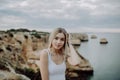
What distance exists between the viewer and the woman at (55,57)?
2.06 meters

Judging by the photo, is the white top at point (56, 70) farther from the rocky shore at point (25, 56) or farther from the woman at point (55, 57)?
the rocky shore at point (25, 56)

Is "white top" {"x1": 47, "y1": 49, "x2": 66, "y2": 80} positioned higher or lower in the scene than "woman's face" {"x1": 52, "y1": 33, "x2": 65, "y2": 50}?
lower

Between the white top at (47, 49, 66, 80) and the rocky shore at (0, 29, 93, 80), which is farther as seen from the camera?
the rocky shore at (0, 29, 93, 80)

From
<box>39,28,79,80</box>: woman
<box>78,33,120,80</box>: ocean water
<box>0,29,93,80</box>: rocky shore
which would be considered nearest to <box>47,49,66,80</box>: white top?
<box>39,28,79,80</box>: woman

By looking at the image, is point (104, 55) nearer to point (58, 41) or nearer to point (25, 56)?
point (58, 41)

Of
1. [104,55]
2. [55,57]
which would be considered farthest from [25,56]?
[104,55]

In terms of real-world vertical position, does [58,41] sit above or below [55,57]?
above

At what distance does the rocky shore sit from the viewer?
2355 mm

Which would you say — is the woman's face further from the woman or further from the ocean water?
the ocean water

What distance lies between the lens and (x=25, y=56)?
238 centimetres

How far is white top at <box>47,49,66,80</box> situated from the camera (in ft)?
6.77

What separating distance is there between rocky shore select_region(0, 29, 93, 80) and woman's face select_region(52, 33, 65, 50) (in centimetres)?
24

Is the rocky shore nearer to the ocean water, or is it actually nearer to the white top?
the ocean water

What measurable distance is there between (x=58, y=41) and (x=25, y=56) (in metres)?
0.42
